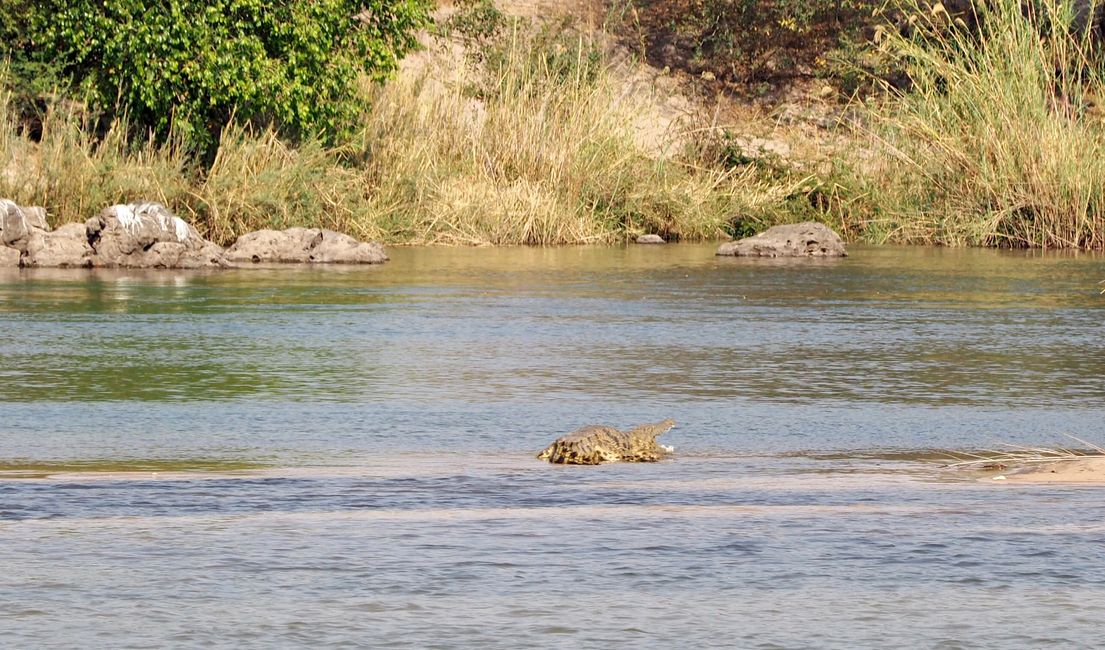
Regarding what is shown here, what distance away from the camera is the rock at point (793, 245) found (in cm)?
2059

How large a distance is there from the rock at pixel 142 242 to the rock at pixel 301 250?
0.96 metres

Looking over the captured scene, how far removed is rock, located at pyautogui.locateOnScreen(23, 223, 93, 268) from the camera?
17.9m

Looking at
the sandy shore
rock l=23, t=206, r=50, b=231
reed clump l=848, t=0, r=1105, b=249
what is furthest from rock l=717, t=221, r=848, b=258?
the sandy shore

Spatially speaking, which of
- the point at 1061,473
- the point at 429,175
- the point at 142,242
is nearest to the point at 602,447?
the point at 1061,473

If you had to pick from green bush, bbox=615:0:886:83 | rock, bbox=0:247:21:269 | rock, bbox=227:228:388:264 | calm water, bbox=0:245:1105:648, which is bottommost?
calm water, bbox=0:245:1105:648

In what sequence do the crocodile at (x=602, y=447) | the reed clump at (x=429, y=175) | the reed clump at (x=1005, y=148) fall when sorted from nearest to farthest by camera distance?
the crocodile at (x=602, y=447) → the reed clump at (x=429, y=175) → the reed clump at (x=1005, y=148)

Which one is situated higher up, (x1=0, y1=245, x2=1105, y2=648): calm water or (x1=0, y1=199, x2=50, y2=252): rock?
(x1=0, y1=199, x2=50, y2=252): rock

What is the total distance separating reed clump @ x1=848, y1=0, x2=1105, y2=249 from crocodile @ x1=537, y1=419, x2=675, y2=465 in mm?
15603

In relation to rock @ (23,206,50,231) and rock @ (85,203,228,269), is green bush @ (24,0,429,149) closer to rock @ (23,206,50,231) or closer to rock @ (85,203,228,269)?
rock @ (23,206,50,231)

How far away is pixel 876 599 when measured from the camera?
4.19 metres

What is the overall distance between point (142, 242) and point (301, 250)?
6.17 ft

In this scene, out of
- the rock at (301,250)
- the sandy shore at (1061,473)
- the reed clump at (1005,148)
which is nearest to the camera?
the sandy shore at (1061,473)

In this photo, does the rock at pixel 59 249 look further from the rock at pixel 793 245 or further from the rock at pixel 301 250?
the rock at pixel 793 245

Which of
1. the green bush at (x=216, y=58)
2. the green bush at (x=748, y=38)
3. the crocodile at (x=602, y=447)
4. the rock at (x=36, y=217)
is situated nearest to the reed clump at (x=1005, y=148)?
the green bush at (x=216, y=58)
